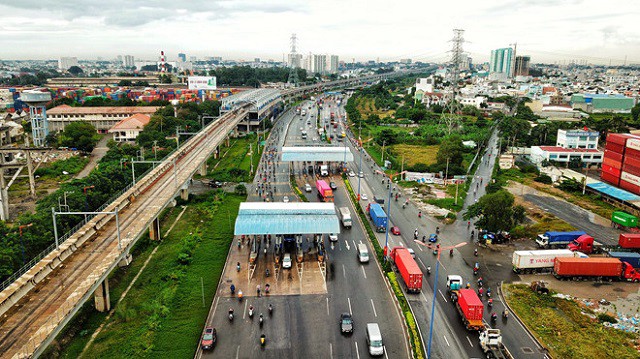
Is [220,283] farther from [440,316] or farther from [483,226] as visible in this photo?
[483,226]

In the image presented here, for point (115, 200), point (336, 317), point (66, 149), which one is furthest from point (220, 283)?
point (66, 149)

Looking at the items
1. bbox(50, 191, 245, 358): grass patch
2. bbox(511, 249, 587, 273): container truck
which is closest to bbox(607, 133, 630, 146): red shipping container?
bbox(511, 249, 587, 273): container truck

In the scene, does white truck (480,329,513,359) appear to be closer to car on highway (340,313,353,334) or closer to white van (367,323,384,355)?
white van (367,323,384,355)

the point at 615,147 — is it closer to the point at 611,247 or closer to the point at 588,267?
the point at 611,247

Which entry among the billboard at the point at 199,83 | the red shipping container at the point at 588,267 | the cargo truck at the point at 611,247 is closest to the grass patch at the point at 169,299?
the red shipping container at the point at 588,267

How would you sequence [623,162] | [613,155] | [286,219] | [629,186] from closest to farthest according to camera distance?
1. [286,219]
2. [629,186]
3. [623,162]
4. [613,155]

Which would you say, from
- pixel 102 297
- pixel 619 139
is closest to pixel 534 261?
pixel 102 297

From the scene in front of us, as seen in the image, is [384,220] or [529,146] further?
[529,146]
